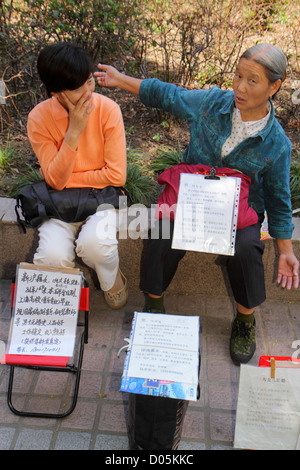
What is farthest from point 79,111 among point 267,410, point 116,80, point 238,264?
point 267,410

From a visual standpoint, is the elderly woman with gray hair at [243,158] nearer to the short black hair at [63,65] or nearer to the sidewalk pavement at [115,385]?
the sidewalk pavement at [115,385]

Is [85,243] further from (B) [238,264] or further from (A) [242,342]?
(A) [242,342]

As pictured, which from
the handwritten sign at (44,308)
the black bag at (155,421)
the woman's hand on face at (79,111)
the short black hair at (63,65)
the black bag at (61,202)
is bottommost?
the black bag at (155,421)

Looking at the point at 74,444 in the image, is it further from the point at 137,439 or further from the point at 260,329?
the point at 260,329

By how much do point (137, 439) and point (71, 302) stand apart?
717 millimetres

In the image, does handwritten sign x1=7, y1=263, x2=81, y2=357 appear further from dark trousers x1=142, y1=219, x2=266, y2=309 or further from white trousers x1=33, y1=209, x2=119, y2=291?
dark trousers x1=142, y1=219, x2=266, y2=309

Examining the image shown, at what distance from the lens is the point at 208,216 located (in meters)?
2.41

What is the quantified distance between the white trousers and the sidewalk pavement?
45cm

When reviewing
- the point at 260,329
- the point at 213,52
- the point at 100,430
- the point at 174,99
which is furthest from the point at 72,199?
the point at 213,52

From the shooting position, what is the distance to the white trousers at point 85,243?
99.3 inches

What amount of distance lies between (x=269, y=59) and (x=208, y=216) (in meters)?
0.85

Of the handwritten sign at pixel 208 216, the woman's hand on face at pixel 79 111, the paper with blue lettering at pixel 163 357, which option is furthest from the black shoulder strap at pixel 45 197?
the paper with blue lettering at pixel 163 357

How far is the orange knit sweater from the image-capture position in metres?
2.53

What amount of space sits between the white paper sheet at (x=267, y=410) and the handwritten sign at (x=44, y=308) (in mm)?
880
